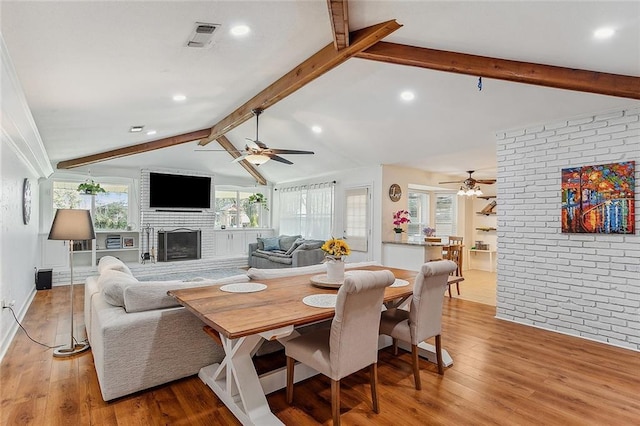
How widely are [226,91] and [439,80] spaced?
257 cm

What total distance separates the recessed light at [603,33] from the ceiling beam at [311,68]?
1.41 meters

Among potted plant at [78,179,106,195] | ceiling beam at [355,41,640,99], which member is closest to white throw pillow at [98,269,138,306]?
ceiling beam at [355,41,640,99]

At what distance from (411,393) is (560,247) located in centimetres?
272

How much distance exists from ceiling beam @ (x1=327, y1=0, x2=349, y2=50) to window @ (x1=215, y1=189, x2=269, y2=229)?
284 inches

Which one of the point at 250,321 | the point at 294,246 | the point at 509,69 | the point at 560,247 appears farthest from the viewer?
the point at 294,246

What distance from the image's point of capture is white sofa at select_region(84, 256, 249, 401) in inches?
92.7

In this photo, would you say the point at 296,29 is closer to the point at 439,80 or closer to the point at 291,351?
the point at 439,80

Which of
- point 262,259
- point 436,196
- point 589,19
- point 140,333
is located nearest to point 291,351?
point 140,333

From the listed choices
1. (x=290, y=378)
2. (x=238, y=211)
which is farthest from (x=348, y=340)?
(x=238, y=211)

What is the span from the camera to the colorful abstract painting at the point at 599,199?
3377 millimetres

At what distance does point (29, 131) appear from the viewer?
344cm

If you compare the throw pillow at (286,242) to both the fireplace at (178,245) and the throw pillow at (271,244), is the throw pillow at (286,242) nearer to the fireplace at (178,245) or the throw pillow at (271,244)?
the throw pillow at (271,244)

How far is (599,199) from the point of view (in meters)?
3.55

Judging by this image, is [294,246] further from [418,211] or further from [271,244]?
[418,211]
